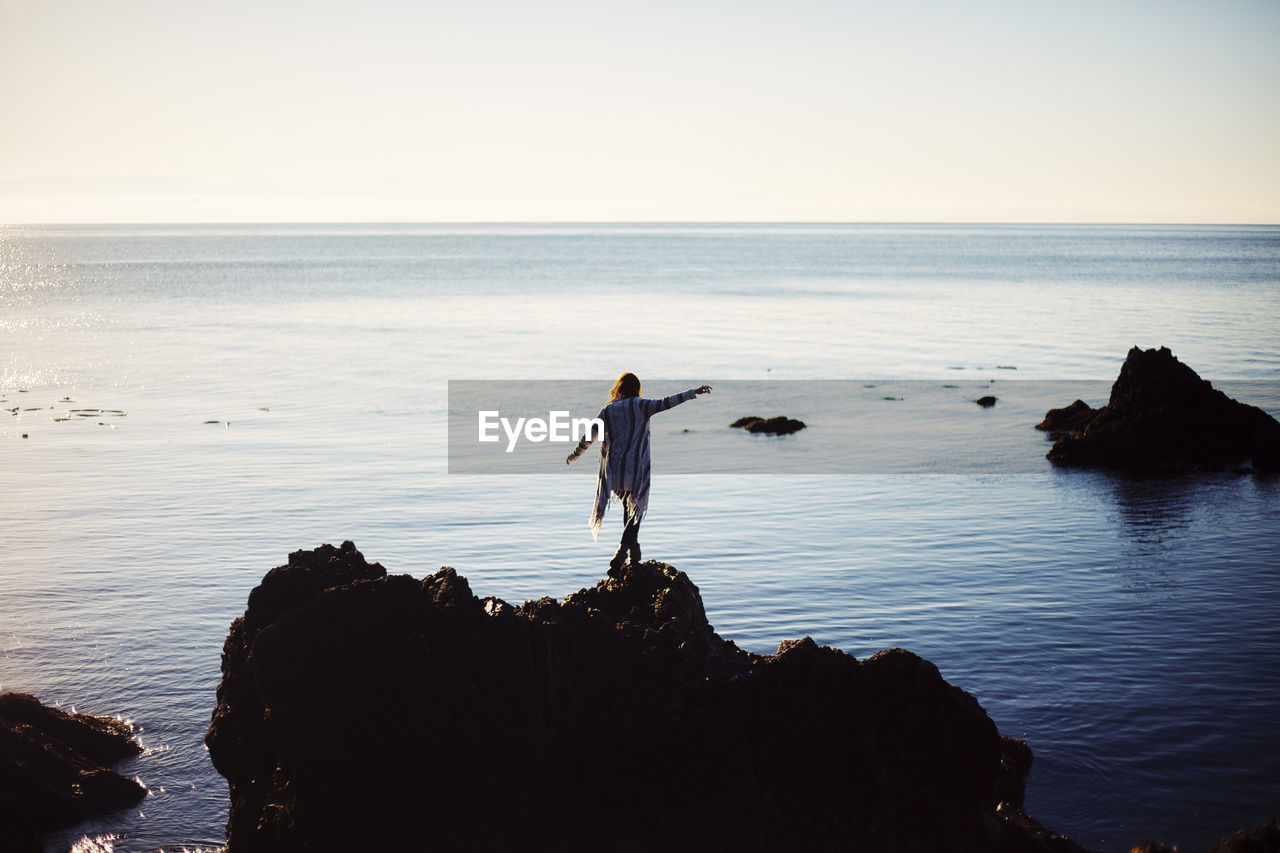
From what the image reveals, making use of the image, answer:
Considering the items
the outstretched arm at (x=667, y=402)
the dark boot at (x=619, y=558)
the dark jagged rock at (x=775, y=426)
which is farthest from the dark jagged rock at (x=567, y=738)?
the dark jagged rock at (x=775, y=426)

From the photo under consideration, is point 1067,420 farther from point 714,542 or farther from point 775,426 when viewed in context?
point 714,542

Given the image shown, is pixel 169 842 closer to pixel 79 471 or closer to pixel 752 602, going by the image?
pixel 752 602

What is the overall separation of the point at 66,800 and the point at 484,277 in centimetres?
12405

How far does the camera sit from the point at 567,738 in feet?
30.8

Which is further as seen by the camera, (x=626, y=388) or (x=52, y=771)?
(x=626, y=388)

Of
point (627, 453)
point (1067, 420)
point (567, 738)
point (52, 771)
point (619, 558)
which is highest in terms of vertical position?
point (627, 453)

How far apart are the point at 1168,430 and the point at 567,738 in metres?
23.3

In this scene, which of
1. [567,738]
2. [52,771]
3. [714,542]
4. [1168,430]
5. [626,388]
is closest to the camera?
[567,738]

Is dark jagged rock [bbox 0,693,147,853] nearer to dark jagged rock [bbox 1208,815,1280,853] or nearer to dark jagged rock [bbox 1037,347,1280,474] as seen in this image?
dark jagged rock [bbox 1208,815,1280,853]

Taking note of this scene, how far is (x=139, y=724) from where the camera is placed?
13.3 m

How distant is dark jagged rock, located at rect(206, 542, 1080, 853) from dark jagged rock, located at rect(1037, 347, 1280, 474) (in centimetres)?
2028

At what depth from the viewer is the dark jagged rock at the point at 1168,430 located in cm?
2753

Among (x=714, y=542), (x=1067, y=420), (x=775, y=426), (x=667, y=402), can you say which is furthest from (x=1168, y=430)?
(x=667, y=402)

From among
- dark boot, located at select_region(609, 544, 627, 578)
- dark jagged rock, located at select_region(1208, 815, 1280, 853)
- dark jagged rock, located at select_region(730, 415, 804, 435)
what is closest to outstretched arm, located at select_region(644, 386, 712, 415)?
dark boot, located at select_region(609, 544, 627, 578)
